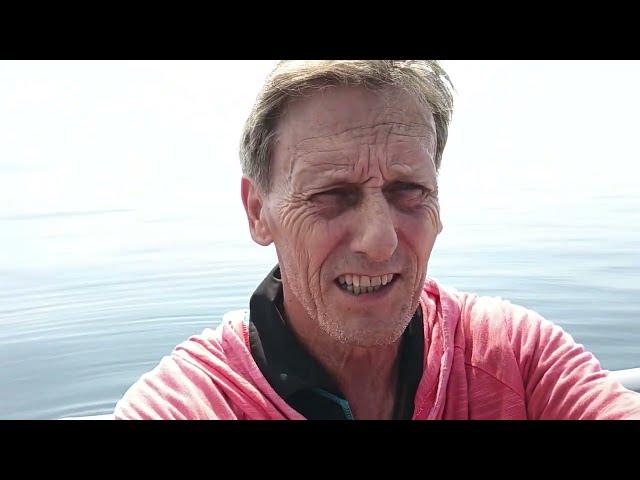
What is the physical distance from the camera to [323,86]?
1701mm

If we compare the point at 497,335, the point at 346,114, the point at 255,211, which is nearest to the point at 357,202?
the point at 346,114

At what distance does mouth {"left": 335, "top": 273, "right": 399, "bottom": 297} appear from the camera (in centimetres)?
169

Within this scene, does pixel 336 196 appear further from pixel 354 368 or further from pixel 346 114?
pixel 354 368

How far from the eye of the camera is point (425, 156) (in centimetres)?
174

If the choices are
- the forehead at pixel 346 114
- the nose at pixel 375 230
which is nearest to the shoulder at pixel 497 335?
the nose at pixel 375 230

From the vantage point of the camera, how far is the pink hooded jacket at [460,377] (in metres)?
1.65

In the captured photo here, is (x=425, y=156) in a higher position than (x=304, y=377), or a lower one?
higher

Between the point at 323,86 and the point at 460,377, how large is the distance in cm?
85

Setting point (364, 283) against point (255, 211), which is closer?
point (364, 283)

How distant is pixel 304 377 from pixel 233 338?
0.22m

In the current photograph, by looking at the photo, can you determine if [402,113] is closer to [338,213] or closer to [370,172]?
[370,172]

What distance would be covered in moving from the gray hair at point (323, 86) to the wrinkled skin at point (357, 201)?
31 millimetres

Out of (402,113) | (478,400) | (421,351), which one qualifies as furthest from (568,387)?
(402,113)

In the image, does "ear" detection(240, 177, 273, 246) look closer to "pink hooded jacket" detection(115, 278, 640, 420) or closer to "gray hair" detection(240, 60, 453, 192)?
"gray hair" detection(240, 60, 453, 192)
